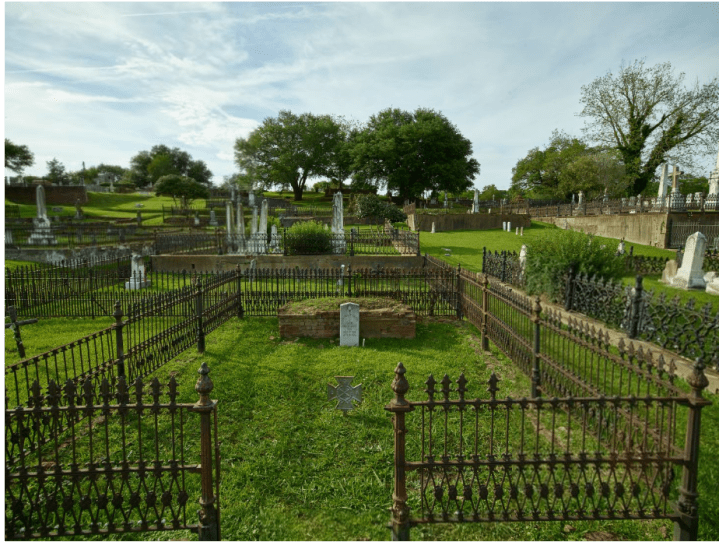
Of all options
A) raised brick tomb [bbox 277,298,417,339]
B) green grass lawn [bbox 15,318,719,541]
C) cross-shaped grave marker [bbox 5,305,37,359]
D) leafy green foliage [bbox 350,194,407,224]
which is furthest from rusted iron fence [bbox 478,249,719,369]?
leafy green foliage [bbox 350,194,407,224]

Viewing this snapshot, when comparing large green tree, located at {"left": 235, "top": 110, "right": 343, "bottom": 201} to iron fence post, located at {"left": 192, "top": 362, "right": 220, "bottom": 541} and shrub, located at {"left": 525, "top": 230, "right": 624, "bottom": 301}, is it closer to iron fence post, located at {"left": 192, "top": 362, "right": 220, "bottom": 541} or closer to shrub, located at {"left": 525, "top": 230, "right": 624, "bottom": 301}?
shrub, located at {"left": 525, "top": 230, "right": 624, "bottom": 301}

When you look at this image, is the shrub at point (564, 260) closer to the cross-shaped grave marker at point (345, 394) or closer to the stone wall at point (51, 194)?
the cross-shaped grave marker at point (345, 394)

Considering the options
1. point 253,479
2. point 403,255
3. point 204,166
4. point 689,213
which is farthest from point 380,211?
point 204,166

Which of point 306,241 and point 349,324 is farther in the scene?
point 306,241

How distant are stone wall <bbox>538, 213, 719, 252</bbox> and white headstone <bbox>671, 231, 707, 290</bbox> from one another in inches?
380

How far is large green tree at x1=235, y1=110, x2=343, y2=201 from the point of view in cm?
6141

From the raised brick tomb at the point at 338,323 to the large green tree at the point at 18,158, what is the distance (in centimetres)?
6158

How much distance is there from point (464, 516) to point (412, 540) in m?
0.48

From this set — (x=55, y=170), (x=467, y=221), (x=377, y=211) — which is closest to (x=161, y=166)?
(x=55, y=170)

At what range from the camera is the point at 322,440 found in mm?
4750

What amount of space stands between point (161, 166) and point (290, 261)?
64.1 m

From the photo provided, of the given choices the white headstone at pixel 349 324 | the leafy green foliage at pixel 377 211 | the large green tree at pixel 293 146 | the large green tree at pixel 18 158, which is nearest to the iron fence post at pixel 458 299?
the white headstone at pixel 349 324

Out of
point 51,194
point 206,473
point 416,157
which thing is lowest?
point 206,473

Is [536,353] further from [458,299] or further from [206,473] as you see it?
[458,299]
